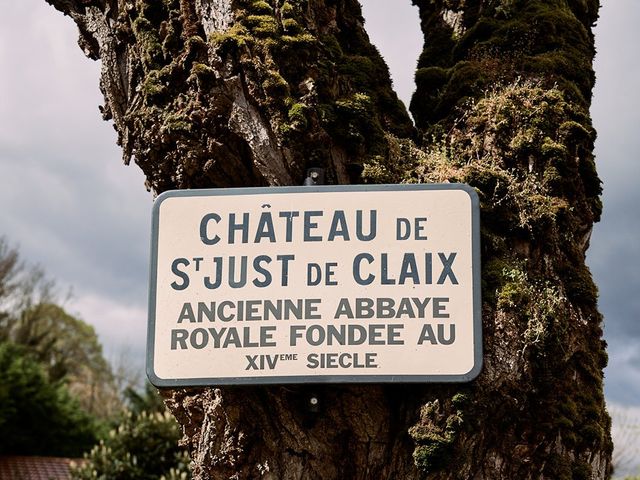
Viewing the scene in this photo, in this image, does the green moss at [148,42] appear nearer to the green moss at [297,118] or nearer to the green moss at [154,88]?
the green moss at [154,88]

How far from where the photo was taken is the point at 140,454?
1695cm

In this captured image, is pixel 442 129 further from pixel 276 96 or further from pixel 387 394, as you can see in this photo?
pixel 387 394

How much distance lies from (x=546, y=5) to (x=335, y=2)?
1.12 metres

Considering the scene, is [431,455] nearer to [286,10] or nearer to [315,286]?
[315,286]

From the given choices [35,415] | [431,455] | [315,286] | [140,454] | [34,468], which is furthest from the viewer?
[35,415]

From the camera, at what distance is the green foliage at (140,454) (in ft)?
54.1

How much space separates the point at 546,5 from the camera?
4.64 metres

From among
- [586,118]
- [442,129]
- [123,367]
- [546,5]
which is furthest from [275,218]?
[123,367]

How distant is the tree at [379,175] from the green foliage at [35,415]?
82.0 feet

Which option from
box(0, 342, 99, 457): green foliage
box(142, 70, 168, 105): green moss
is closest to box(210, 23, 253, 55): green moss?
box(142, 70, 168, 105): green moss

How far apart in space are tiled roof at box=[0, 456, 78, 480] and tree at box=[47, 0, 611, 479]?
22.7 meters

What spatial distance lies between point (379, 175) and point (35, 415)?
26.4m

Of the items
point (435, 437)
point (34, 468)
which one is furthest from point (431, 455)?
point (34, 468)

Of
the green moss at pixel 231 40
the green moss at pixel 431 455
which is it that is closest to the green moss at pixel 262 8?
the green moss at pixel 231 40
